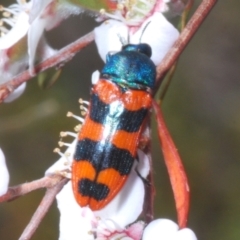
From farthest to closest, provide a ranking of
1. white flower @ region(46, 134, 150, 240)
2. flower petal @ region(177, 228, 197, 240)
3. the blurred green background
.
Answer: the blurred green background < white flower @ region(46, 134, 150, 240) < flower petal @ region(177, 228, 197, 240)

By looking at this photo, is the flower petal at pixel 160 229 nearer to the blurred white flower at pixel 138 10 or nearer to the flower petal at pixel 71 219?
the flower petal at pixel 71 219

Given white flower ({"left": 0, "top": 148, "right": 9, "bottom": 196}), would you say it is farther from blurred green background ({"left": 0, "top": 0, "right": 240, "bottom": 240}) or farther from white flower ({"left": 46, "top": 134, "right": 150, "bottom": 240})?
blurred green background ({"left": 0, "top": 0, "right": 240, "bottom": 240})

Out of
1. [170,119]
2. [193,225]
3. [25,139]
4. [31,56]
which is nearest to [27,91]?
[25,139]

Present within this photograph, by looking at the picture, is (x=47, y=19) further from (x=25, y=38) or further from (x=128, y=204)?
(x=128, y=204)

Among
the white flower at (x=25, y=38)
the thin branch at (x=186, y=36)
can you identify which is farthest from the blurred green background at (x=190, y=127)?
the thin branch at (x=186, y=36)

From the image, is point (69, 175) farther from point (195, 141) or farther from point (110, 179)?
point (195, 141)

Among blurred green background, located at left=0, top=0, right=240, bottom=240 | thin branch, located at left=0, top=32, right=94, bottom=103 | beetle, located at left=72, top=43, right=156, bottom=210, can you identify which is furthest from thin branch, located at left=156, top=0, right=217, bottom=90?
blurred green background, located at left=0, top=0, right=240, bottom=240

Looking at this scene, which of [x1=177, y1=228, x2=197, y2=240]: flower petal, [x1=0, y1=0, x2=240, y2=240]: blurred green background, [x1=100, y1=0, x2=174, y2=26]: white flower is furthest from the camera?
Answer: [x1=0, y1=0, x2=240, y2=240]: blurred green background
